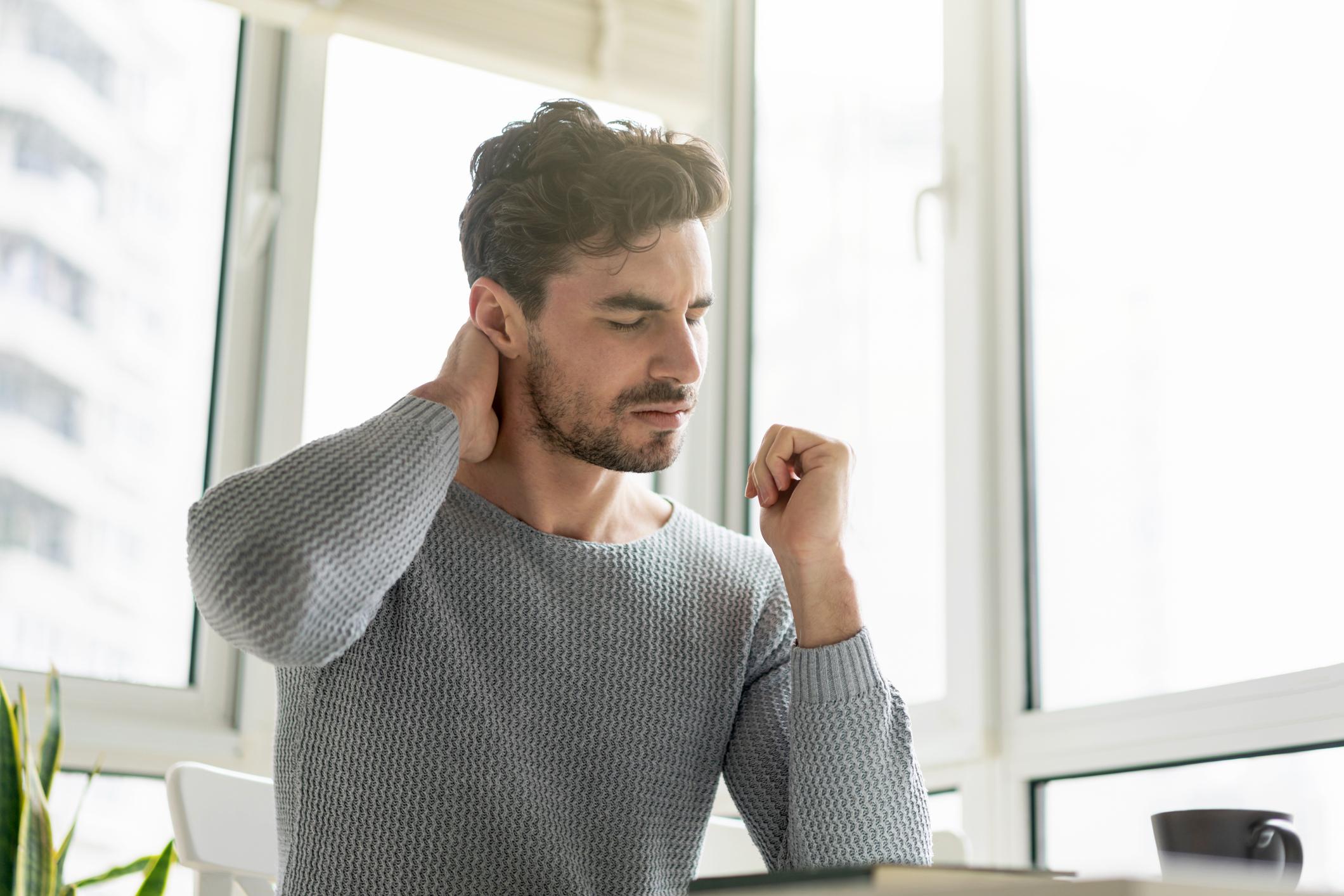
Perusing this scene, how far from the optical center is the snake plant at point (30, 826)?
1598mm

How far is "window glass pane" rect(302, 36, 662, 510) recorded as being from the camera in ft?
7.92

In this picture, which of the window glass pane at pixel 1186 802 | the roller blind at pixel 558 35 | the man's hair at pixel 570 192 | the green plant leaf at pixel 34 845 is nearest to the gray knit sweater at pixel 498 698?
the man's hair at pixel 570 192

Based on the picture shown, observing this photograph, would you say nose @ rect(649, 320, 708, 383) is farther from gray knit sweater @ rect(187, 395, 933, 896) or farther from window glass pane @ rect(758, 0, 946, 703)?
window glass pane @ rect(758, 0, 946, 703)

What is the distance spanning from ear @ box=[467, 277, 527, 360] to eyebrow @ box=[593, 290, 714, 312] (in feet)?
0.33

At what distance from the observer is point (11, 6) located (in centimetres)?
224

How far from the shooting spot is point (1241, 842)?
0.76 meters

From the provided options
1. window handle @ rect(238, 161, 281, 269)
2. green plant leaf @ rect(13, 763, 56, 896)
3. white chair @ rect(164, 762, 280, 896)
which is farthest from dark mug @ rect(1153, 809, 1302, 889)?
window handle @ rect(238, 161, 281, 269)

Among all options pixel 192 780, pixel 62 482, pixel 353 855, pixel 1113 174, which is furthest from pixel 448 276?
pixel 353 855

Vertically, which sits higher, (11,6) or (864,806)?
(11,6)

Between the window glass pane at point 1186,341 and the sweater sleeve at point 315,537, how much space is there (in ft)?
3.18

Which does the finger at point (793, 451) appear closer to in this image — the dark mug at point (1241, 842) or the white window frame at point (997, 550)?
the dark mug at point (1241, 842)

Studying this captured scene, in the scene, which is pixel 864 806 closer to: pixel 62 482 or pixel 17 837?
pixel 17 837

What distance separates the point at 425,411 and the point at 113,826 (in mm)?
1275

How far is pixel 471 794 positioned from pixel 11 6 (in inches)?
69.7
